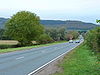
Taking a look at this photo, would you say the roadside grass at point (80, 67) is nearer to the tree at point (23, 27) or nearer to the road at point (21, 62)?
the road at point (21, 62)

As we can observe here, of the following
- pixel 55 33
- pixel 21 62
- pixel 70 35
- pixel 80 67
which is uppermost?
pixel 80 67

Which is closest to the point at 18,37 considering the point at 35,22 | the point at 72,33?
the point at 35,22

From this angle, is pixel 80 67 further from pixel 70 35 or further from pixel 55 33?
pixel 70 35

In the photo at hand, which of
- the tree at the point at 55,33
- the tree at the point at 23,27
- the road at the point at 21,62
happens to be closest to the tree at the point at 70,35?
the tree at the point at 55,33

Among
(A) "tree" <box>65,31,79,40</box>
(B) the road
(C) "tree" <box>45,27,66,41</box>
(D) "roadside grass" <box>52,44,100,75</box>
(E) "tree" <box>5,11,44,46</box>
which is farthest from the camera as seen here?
(A) "tree" <box>65,31,79,40</box>

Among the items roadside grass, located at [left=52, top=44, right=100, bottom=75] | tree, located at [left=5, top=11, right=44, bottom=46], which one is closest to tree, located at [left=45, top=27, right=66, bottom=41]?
tree, located at [left=5, top=11, right=44, bottom=46]

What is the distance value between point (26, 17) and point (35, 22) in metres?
3.83

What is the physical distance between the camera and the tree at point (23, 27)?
7287 cm

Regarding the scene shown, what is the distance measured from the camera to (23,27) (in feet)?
238

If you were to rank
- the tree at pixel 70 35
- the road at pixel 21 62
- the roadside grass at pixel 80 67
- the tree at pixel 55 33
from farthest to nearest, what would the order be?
the tree at pixel 70 35 < the tree at pixel 55 33 < the road at pixel 21 62 < the roadside grass at pixel 80 67

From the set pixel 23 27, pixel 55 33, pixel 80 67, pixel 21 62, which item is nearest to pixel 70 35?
pixel 55 33

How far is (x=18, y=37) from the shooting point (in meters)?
73.4

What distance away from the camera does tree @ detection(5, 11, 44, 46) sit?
239 feet

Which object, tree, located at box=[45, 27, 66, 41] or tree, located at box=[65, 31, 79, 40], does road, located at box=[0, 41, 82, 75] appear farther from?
tree, located at box=[65, 31, 79, 40]
